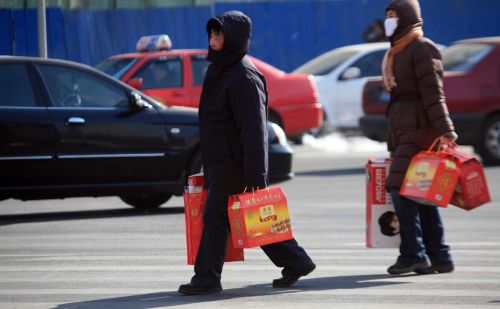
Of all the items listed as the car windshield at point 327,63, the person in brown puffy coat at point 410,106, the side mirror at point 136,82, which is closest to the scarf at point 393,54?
the person in brown puffy coat at point 410,106

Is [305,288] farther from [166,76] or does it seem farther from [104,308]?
[166,76]

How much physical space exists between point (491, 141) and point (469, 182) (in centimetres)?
957

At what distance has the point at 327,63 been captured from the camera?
2255cm

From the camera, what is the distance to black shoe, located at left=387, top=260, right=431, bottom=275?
8.44 m

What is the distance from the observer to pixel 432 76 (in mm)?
8273

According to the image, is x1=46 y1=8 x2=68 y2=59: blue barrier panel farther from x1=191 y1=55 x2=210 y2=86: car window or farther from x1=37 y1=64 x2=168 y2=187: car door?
x1=37 y1=64 x2=168 y2=187: car door

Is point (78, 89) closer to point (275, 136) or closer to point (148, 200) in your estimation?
point (148, 200)

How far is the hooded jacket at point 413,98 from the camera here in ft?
27.1

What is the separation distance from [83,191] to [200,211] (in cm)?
437

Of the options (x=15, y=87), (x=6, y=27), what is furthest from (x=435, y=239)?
(x=6, y=27)

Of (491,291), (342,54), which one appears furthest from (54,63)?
(342,54)

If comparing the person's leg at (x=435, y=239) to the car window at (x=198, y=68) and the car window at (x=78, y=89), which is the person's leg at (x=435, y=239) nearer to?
the car window at (x=78, y=89)

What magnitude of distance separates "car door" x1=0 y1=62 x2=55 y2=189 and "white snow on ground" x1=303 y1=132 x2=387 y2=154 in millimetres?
10463

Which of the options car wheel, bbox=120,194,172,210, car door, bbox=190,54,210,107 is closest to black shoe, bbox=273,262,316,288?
car wheel, bbox=120,194,172,210
